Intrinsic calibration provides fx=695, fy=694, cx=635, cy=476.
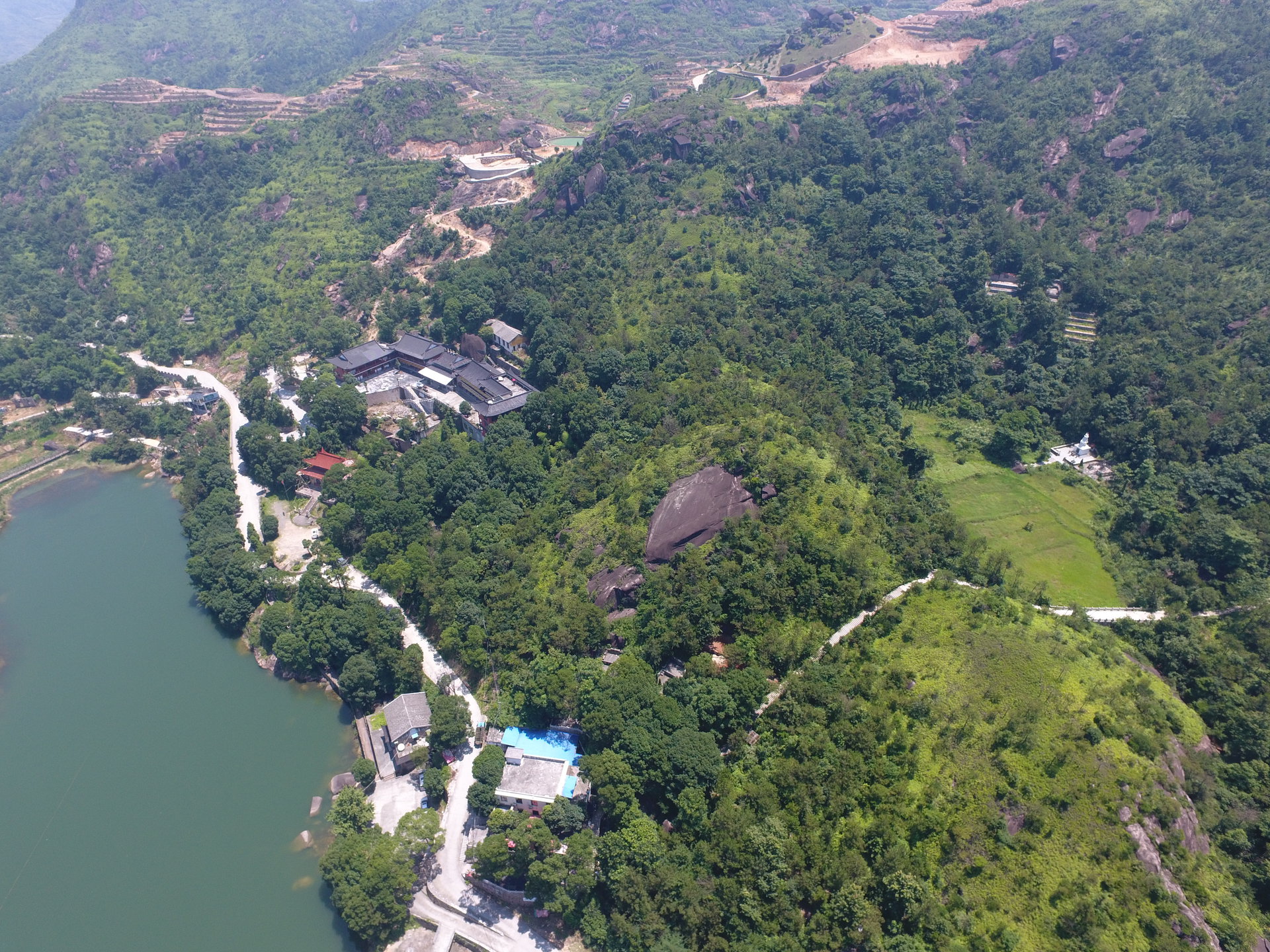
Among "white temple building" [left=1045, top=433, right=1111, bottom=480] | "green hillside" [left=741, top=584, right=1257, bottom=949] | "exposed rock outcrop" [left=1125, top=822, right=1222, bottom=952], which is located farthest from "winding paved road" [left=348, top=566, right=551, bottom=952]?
"white temple building" [left=1045, top=433, right=1111, bottom=480]

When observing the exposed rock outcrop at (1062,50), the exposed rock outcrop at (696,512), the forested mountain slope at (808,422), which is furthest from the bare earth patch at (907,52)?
the exposed rock outcrop at (696,512)

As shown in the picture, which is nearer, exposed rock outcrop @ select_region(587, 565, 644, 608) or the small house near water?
the small house near water

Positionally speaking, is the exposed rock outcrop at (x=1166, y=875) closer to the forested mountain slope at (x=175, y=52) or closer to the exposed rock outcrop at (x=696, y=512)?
the exposed rock outcrop at (x=696, y=512)

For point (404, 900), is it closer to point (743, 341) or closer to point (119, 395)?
point (743, 341)

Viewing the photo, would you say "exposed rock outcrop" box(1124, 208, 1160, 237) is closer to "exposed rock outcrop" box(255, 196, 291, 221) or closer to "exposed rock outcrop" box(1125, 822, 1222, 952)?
"exposed rock outcrop" box(1125, 822, 1222, 952)

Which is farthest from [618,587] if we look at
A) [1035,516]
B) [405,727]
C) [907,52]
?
[907,52]

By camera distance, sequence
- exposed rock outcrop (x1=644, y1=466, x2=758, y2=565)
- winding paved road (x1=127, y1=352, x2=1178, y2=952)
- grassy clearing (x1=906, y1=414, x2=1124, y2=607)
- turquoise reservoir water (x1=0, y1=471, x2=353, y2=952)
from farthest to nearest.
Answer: grassy clearing (x1=906, y1=414, x2=1124, y2=607), exposed rock outcrop (x1=644, y1=466, x2=758, y2=565), turquoise reservoir water (x1=0, y1=471, x2=353, y2=952), winding paved road (x1=127, y1=352, x2=1178, y2=952)
